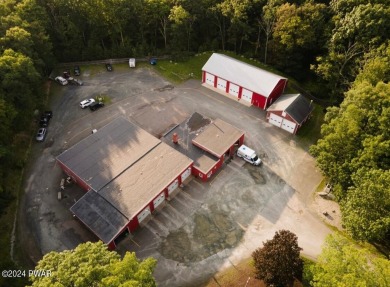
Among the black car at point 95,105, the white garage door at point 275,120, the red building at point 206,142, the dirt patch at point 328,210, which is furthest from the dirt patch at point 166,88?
the dirt patch at point 328,210

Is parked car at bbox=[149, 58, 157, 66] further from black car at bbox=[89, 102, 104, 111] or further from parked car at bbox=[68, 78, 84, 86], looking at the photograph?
black car at bbox=[89, 102, 104, 111]

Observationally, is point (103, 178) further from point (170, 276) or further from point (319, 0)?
point (319, 0)

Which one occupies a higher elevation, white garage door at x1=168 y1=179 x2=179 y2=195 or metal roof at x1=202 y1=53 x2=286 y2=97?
metal roof at x1=202 y1=53 x2=286 y2=97

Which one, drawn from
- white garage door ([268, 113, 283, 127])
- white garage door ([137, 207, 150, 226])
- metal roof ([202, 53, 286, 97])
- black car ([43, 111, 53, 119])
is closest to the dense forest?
black car ([43, 111, 53, 119])

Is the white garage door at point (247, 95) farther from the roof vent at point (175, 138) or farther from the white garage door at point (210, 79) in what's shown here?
the roof vent at point (175, 138)

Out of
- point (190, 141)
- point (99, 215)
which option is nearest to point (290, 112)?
point (190, 141)

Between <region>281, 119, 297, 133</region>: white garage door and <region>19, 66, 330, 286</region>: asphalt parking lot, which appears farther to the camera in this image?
<region>281, 119, 297, 133</region>: white garage door

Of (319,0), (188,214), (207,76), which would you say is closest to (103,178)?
(188,214)
